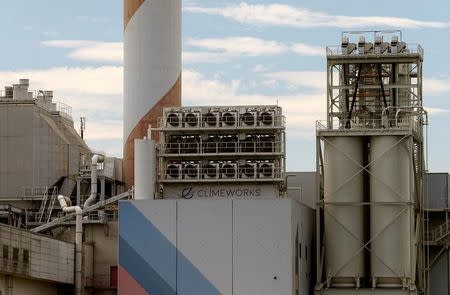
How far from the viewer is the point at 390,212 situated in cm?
6712

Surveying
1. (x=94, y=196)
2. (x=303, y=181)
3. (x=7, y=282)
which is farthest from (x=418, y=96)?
(x=7, y=282)

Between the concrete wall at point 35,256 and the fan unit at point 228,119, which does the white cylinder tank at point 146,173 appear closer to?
the fan unit at point 228,119

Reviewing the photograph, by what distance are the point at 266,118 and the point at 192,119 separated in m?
3.92

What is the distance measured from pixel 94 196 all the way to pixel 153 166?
372 inches

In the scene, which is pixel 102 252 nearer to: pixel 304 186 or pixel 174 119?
pixel 174 119

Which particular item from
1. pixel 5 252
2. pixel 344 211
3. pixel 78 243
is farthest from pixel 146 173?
pixel 5 252

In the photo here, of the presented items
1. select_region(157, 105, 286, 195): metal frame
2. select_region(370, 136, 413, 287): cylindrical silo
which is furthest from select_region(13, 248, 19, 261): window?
select_region(370, 136, 413, 287): cylindrical silo

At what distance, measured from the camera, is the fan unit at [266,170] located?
221ft

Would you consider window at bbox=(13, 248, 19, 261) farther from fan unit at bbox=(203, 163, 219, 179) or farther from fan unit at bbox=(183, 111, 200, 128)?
fan unit at bbox=(183, 111, 200, 128)

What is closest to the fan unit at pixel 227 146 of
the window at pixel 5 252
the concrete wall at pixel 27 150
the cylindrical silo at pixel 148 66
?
the cylindrical silo at pixel 148 66

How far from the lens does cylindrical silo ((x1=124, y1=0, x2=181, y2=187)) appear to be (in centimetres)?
7831

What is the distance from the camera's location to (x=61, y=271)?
6738cm

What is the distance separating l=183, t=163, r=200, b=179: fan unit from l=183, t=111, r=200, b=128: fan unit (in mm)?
2111

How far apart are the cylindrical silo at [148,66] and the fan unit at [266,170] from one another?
12.2m
